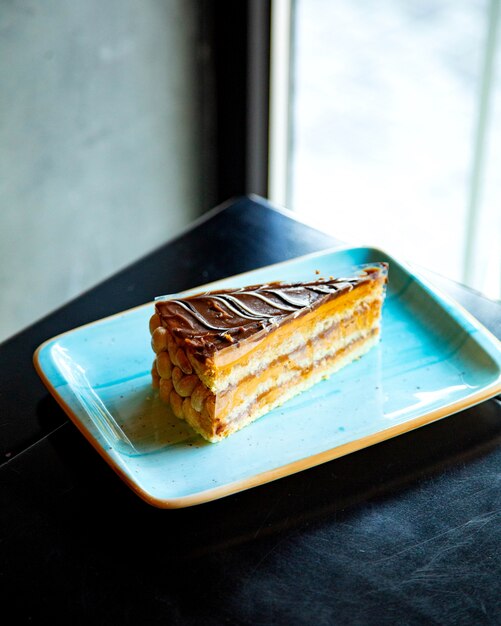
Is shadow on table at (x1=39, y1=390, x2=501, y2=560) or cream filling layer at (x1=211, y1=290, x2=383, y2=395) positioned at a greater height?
cream filling layer at (x1=211, y1=290, x2=383, y2=395)

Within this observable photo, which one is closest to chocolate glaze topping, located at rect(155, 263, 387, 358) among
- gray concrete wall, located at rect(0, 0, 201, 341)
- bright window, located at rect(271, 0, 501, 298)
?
gray concrete wall, located at rect(0, 0, 201, 341)

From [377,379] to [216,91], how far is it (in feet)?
5.70

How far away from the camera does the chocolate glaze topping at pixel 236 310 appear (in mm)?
1320

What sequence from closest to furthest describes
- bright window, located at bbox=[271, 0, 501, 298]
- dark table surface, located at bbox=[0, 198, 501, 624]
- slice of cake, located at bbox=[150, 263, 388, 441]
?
dark table surface, located at bbox=[0, 198, 501, 624]
slice of cake, located at bbox=[150, 263, 388, 441]
bright window, located at bbox=[271, 0, 501, 298]

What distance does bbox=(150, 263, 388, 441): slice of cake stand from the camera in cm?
132

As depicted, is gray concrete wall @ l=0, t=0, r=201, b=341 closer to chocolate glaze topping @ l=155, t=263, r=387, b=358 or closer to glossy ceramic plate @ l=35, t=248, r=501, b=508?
glossy ceramic plate @ l=35, t=248, r=501, b=508

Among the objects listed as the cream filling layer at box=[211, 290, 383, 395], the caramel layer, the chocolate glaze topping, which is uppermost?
the chocolate glaze topping

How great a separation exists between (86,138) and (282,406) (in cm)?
142

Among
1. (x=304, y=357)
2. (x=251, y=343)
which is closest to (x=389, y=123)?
(x=304, y=357)

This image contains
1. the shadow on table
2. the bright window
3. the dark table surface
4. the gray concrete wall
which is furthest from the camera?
the bright window

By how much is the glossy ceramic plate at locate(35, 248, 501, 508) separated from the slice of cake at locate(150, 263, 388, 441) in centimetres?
3

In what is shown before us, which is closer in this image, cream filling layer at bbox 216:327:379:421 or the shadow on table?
the shadow on table

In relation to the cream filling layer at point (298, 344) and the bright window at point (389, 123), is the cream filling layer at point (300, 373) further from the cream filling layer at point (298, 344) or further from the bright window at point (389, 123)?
the bright window at point (389, 123)

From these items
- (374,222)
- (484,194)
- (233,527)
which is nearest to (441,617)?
(233,527)
